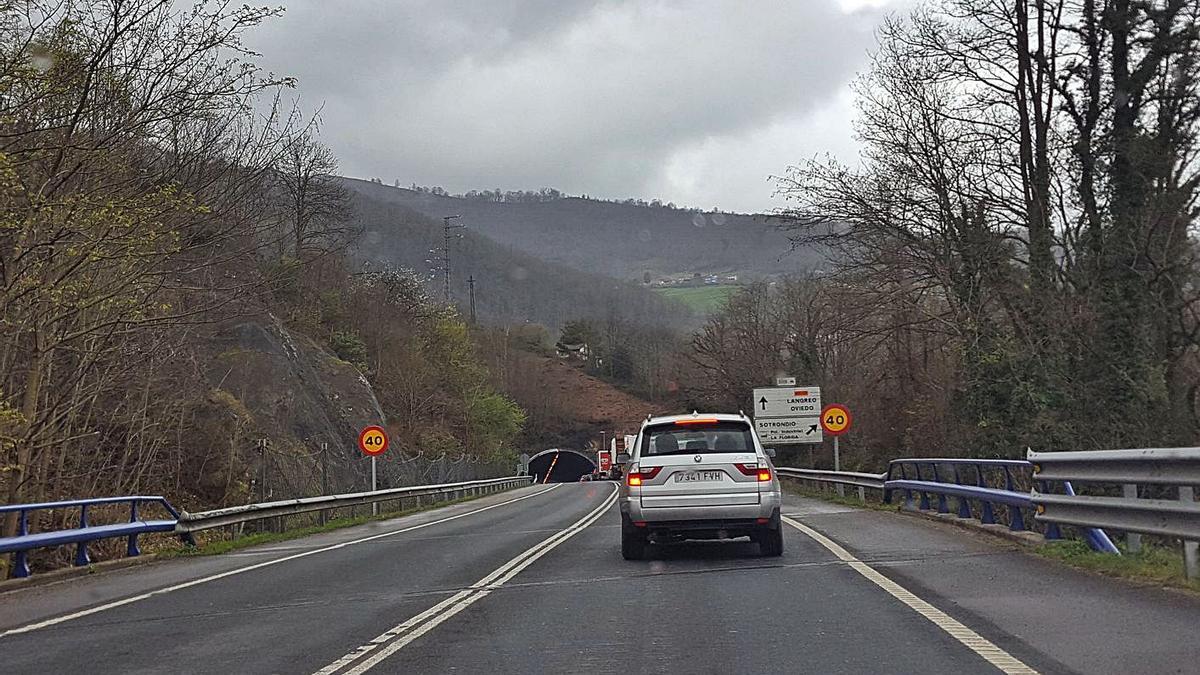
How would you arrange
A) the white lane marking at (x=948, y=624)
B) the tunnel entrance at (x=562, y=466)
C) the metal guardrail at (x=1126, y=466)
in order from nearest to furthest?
the white lane marking at (x=948, y=624) → the metal guardrail at (x=1126, y=466) → the tunnel entrance at (x=562, y=466)

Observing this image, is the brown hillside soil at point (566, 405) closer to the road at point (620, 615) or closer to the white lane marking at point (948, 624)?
the road at point (620, 615)

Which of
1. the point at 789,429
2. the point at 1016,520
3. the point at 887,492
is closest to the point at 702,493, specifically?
the point at 1016,520

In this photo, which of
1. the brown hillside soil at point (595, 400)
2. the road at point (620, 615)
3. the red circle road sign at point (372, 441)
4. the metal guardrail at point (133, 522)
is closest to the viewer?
the road at point (620, 615)

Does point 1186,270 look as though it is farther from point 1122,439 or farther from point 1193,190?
point 1122,439

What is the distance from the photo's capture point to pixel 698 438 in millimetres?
14234

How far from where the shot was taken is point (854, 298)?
30859 millimetres

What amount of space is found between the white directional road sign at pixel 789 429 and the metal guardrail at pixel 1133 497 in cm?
3083

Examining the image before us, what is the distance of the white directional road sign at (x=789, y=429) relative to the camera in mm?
43594

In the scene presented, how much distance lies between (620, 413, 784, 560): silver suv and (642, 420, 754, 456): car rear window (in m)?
0.01

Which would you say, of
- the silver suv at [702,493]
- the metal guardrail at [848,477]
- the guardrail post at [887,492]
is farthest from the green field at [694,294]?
the silver suv at [702,493]

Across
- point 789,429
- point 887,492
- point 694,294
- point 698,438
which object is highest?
point 694,294

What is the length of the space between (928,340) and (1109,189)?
873cm

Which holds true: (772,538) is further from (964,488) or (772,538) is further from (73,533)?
(73,533)

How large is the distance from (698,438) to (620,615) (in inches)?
199
